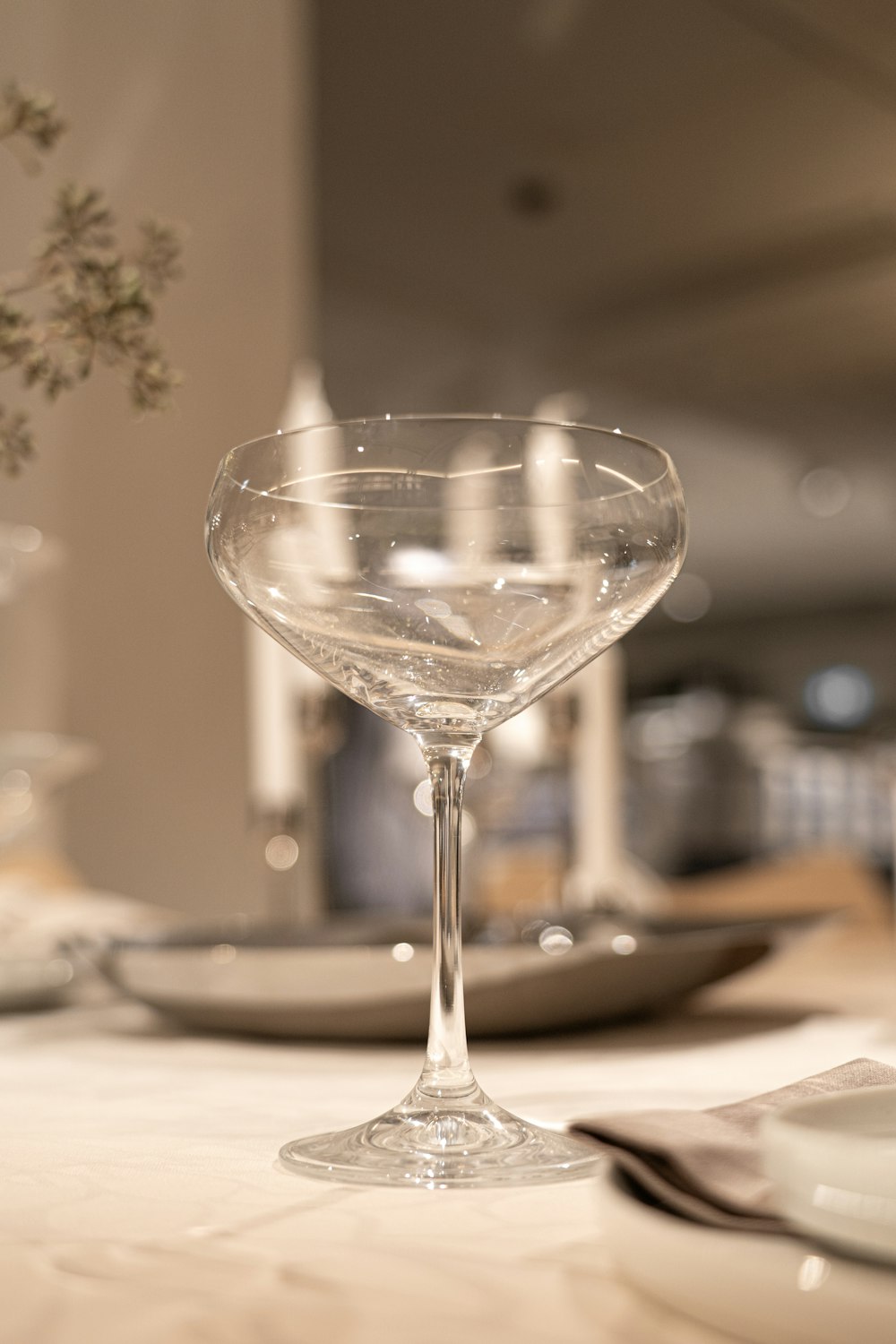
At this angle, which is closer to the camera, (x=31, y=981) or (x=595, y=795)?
(x=31, y=981)

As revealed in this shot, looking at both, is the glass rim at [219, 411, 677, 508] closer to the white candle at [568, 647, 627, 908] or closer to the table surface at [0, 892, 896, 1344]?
the table surface at [0, 892, 896, 1344]

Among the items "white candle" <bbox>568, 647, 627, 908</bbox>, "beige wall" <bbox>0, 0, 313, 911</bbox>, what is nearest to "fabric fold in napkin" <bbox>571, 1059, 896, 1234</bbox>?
"white candle" <bbox>568, 647, 627, 908</bbox>

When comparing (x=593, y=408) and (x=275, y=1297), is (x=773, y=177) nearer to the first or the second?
(x=593, y=408)

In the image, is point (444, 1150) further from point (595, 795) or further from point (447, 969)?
point (595, 795)

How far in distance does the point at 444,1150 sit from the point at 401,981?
24 centimetres

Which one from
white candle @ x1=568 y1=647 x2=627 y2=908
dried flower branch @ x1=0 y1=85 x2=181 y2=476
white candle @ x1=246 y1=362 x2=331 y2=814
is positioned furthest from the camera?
white candle @ x1=568 y1=647 x2=627 y2=908

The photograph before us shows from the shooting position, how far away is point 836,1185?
268 millimetres

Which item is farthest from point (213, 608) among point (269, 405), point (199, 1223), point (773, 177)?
point (773, 177)

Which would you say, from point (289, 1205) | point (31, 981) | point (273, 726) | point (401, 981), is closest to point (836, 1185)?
point (289, 1205)

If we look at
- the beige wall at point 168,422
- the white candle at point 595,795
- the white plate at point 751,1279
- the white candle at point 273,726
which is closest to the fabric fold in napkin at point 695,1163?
the white plate at point 751,1279

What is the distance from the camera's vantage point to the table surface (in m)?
0.31

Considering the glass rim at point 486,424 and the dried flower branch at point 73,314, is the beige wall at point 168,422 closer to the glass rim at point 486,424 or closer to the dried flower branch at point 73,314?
the dried flower branch at point 73,314

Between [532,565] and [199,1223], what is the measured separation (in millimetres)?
212

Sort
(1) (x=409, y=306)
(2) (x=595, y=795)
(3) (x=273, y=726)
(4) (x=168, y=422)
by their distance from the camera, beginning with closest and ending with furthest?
(3) (x=273, y=726), (2) (x=595, y=795), (4) (x=168, y=422), (1) (x=409, y=306)
